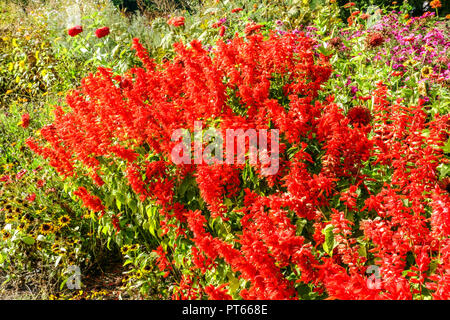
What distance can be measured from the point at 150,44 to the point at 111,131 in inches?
157

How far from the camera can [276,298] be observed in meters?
1.62

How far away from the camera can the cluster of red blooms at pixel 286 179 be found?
1.66 meters

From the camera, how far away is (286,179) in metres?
2.10

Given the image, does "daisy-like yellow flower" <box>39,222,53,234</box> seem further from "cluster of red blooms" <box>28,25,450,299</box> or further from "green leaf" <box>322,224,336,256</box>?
"green leaf" <box>322,224,336,256</box>

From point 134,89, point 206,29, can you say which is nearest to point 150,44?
point 206,29

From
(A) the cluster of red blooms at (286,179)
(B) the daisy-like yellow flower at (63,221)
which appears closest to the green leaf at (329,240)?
(A) the cluster of red blooms at (286,179)

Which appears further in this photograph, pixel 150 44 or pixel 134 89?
pixel 150 44

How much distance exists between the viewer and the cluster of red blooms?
1.66 meters

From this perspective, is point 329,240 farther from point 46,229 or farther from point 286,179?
point 46,229

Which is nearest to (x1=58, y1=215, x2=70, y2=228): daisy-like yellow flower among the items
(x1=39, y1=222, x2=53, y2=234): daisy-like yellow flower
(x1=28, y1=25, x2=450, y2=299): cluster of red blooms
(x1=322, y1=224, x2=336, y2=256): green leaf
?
(x1=39, y1=222, x2=53, y2=234): daisy-like yellow flower

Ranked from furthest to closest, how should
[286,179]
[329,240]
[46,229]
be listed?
[46,229]
[286,179]
[329,240]

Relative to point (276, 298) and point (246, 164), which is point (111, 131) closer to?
point (246, 164)

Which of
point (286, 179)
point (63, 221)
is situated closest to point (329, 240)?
point (286, 179)

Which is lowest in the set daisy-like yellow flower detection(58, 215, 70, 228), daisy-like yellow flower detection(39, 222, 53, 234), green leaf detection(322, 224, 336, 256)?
daisy-like yellow flower detection(39, 222, 53, 234)
